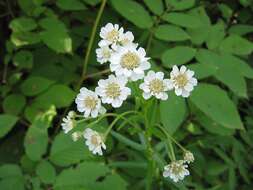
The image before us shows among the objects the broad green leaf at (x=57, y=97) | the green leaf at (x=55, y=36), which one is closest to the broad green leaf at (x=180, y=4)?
the green leaf at (x=55, y=36)

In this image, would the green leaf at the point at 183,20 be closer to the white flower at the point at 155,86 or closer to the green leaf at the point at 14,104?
the white flower at the point at 155,86

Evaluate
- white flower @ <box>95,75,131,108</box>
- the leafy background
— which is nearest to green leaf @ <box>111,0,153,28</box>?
the leafy background

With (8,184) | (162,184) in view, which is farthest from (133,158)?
(8,184)

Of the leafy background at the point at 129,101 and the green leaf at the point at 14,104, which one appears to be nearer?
the leafy background at the point at 129,101

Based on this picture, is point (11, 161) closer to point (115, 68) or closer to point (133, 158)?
point (133, 158)

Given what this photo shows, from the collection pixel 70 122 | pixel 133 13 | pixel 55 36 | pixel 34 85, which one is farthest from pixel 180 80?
pixel 34 85
